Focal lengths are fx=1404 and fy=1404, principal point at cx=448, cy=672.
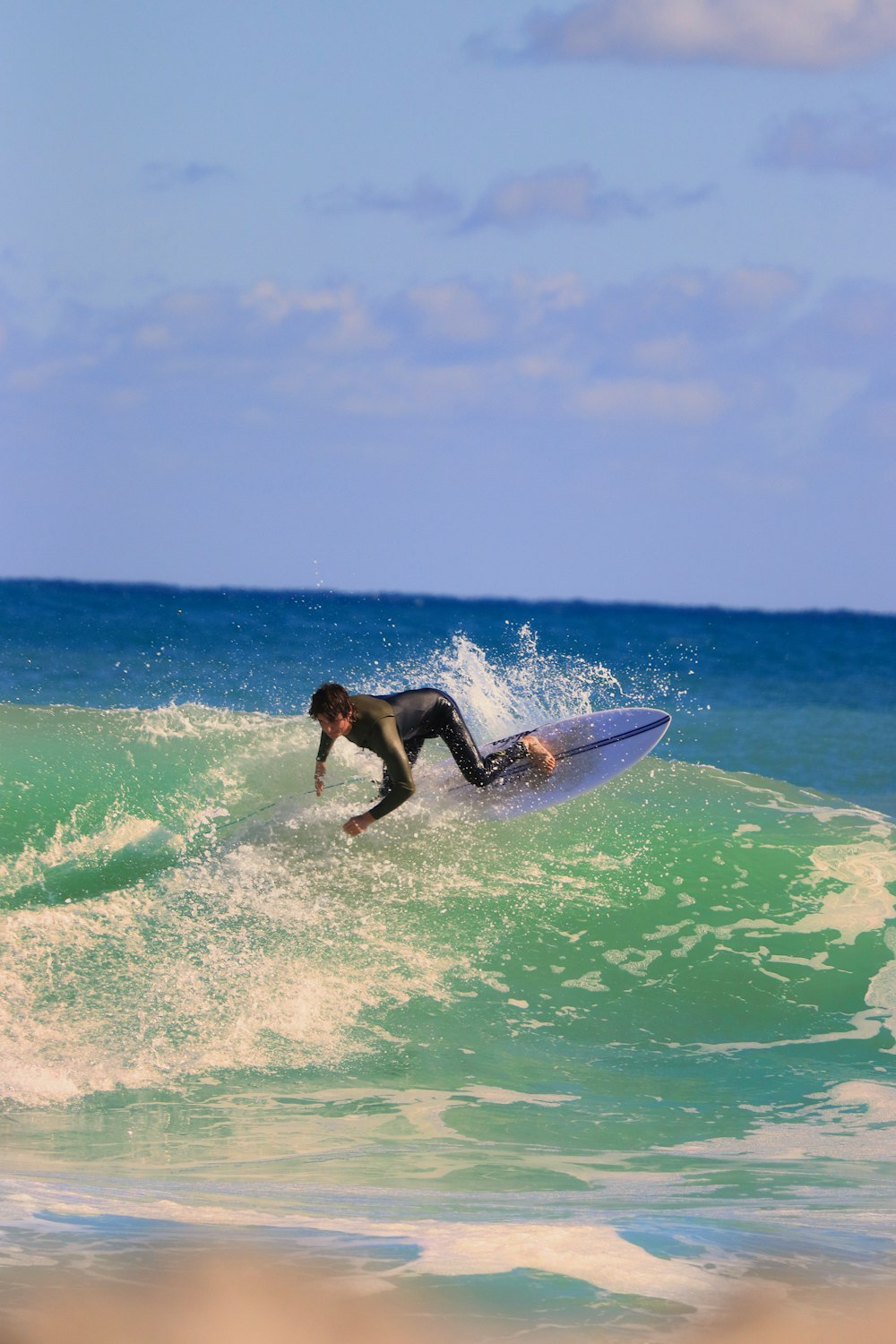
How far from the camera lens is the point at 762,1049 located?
711cm

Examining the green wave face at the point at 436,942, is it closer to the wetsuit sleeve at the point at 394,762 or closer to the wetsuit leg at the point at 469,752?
the wetsuit leg at the point at 469,752

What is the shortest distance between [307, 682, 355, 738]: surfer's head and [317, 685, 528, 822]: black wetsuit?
0.18m

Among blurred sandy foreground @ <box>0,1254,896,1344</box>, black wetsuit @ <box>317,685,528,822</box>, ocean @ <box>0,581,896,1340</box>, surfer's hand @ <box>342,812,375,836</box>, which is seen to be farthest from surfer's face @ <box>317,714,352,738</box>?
blurred sandy foreground @ <box>0,1254,896,1344</box>

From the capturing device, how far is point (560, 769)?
929 centimetres

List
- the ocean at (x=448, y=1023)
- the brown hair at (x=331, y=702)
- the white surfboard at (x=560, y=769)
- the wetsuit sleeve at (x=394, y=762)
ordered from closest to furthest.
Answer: the ocean at (x=448, y=1023), the brown hair at (x=331, y=702), the wetsuit sleeve at (x=394, y=762), the white surfboard at (x=560, y=769)

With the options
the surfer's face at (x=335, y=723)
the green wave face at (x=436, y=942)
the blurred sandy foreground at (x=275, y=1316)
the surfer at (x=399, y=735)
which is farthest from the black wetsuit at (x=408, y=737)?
the blurred sandy foreground at (x=275, y=1316)

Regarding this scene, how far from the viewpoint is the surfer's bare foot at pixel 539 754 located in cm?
899

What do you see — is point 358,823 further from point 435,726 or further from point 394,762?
point 435,726

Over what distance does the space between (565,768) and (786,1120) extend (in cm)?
358

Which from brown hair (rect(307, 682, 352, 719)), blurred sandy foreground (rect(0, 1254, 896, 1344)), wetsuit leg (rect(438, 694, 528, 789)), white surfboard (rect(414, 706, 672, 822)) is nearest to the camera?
blurred sandy foreground (rect(0, 1254, 896, 1344))

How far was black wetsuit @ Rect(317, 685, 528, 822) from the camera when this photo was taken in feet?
24.2

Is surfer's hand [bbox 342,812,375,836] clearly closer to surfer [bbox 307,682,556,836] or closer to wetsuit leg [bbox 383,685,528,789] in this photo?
surfer [bbox 307,682,556,836]

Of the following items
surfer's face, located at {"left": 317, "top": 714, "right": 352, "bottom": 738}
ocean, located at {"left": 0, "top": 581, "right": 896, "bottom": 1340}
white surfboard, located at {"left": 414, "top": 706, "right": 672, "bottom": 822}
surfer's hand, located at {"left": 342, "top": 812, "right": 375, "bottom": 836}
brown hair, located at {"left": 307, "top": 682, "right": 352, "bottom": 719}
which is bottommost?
ocean, located at {"left": 0, "top": 581, "right": 896, "bottom": 1340}

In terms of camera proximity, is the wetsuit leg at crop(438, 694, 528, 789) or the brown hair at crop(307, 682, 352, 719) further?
the wetsuit leg at crop(438, 694, 528, 789)
